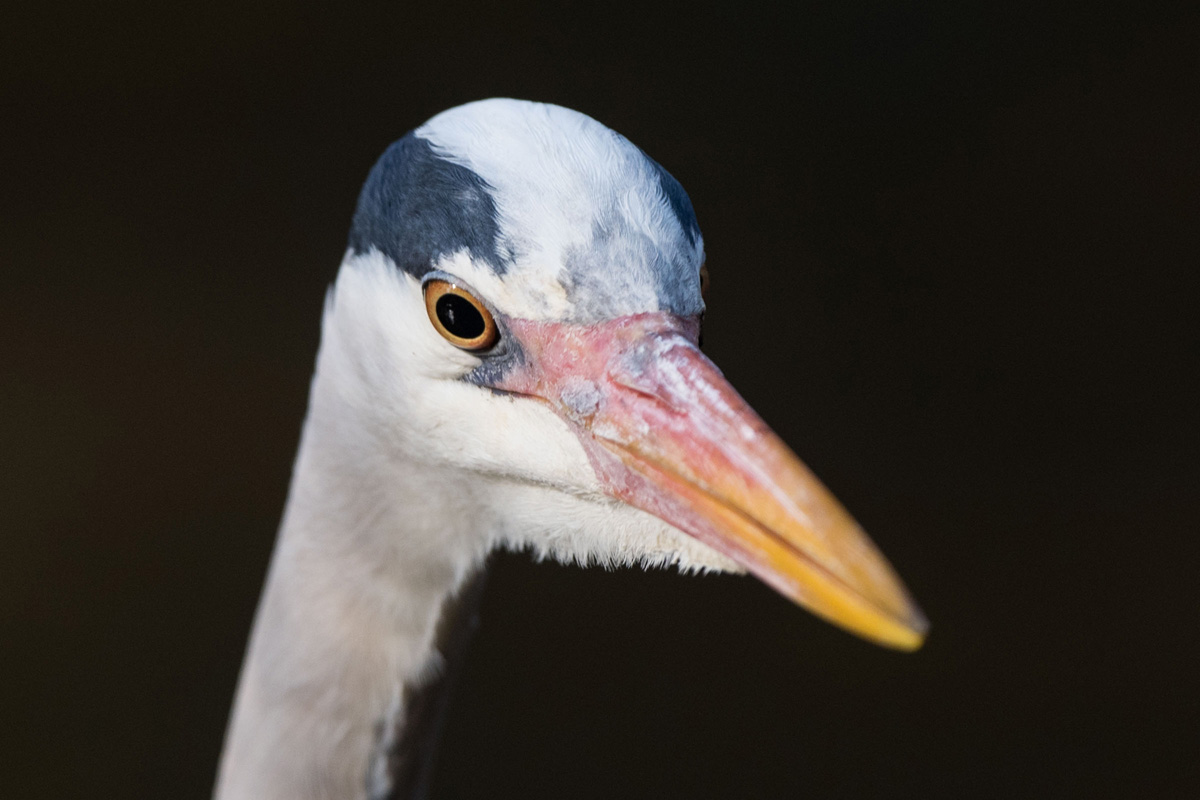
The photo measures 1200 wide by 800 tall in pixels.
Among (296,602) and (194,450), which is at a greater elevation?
(194,450)

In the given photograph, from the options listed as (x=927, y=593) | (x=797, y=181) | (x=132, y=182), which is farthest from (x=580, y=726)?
(x=132, y=182)

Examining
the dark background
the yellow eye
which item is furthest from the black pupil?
the dark background

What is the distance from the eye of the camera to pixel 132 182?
2299mm

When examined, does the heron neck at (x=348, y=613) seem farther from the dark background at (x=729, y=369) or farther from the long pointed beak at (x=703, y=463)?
the dark background at (x=729, y=369)

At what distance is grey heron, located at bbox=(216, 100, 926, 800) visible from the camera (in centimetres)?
67

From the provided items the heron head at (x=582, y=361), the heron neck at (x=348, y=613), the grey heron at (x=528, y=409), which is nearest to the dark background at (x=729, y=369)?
the heron neck at (x=348, y=613)

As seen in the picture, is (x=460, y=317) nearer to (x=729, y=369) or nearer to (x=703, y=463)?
(x=703, y=463)

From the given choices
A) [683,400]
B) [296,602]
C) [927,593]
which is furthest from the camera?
[927,593]

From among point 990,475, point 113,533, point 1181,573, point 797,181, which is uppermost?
point 797,181

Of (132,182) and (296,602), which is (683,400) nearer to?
(296,602)

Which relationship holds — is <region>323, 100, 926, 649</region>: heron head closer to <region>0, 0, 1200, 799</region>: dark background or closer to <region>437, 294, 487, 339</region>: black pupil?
<region>437, 294, 487, 339</region>: black pupil

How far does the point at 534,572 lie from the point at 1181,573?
155 centimetres

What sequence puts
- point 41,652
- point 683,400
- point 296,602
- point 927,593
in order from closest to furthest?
point 683,400, point 296,602, point 41,652, point 927,593

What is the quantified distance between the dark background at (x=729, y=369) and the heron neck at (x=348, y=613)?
136 cm
